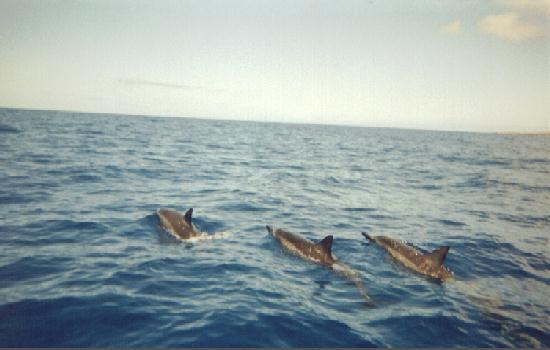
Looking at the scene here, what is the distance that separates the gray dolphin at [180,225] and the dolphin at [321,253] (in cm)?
313

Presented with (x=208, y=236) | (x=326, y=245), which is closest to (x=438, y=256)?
(x=326, y=245)

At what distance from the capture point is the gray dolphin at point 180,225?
12364mm

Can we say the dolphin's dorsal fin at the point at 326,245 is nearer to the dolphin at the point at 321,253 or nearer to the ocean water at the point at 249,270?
the dolphin at the point at 321,253

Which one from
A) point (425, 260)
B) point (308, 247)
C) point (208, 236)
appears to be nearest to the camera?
point (425, 260)

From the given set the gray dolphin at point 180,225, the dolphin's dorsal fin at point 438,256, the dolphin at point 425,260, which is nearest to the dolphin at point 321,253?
the dolphin at point 425,260

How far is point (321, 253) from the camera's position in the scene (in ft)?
34.7

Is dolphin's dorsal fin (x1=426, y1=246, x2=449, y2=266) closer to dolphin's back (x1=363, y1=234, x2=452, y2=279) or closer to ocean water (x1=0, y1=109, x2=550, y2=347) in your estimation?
dolphin's back (x1=363, y1=234, x2=452, y2=279)

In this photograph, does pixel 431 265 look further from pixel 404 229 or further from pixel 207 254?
pixel 207 254

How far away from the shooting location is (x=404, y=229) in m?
14.9

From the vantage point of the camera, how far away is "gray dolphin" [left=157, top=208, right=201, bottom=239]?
40.6ft

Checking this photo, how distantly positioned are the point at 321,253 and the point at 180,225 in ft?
17.1

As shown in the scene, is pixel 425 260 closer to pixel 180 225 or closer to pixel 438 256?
pixel 438 256

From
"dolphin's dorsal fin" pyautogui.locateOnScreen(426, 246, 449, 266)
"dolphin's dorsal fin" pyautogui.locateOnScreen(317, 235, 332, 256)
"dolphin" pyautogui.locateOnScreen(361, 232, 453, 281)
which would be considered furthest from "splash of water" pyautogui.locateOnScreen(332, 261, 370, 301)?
"dolphin's dorsal fin" pyautogui.locateOnScreen(426, 246, 449, 266)

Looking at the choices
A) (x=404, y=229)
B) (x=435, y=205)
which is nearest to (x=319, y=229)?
(x=404, y=229)
